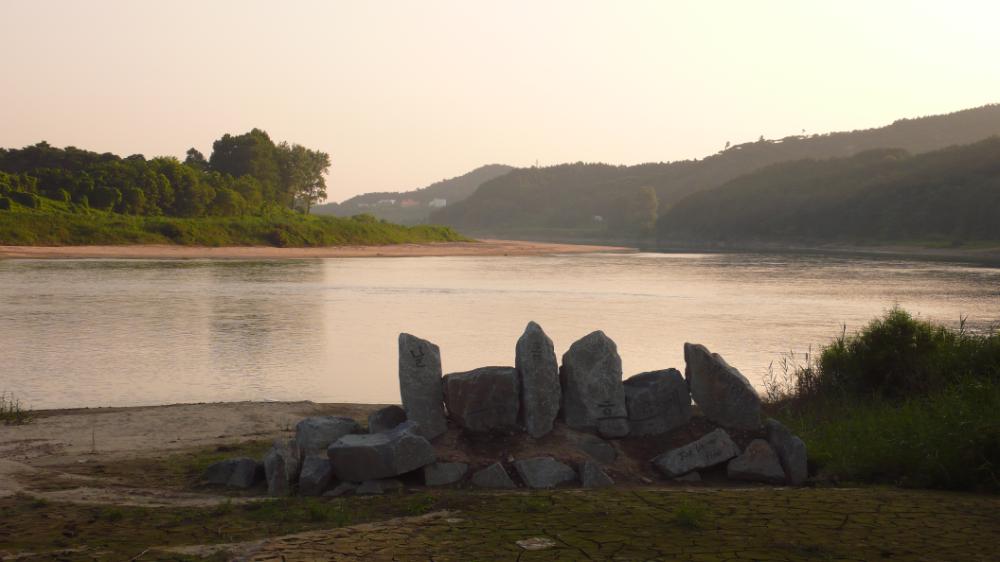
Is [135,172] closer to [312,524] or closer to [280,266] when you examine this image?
[280,266]

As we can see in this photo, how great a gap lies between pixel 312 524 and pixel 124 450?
4445 mm

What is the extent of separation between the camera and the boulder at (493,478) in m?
9.35

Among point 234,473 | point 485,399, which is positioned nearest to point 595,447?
point 485,399

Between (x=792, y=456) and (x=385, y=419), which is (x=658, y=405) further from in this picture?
(x=385, y=419)

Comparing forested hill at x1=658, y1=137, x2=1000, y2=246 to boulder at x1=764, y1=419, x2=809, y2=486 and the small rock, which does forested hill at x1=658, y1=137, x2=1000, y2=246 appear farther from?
the small rock

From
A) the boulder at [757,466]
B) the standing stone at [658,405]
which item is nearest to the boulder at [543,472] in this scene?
the standing stone at [658,405]

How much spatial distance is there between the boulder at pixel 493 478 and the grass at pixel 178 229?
204ft

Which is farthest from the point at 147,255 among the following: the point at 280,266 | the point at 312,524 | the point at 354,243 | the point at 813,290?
the point at 312,524

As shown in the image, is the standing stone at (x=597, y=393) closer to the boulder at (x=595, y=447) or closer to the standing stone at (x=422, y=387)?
the boulder at (x=595, y=447)

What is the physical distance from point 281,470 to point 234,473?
62cm

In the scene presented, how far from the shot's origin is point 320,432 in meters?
10.3

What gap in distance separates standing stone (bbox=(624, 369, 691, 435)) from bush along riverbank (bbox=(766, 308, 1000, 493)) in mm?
1542

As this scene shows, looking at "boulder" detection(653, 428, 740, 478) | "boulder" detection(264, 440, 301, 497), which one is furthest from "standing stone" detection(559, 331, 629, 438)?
"boulder" detection(264, 440, 301, 497)

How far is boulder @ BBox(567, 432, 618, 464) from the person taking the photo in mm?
10148
